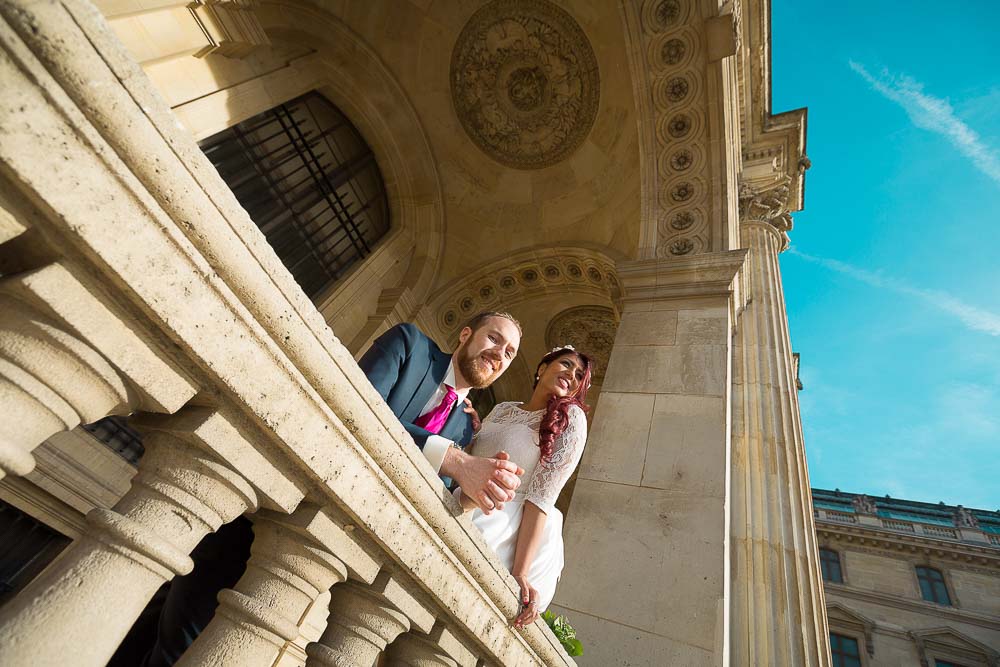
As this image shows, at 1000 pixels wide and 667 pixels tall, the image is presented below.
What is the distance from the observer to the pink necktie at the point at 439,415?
1789 millimetres

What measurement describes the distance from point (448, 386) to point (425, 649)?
0.90m

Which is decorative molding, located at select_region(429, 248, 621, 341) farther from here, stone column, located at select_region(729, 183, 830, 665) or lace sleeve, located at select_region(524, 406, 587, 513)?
lace sleeve, located at select_region(524, 406, 587, 513)

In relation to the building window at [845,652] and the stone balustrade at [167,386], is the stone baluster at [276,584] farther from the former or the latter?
the building window at [845,652]

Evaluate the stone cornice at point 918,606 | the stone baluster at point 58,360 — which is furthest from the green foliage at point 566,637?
the stone cornice at point 918,606

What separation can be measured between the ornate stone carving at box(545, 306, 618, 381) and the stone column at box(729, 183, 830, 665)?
8.27 feet

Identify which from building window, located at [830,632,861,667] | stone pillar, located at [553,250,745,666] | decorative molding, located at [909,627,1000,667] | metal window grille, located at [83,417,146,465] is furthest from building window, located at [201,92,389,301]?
decorative molding, located at [909,627,1000,667]

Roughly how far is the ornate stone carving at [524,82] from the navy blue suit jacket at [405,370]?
6848 mm

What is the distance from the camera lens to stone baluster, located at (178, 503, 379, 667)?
93 centimetres

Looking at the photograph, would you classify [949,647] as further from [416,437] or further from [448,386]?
[416,437]

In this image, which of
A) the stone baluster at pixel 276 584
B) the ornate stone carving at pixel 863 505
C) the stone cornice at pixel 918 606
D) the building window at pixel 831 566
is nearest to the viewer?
the stone baluster at pixel 276 584

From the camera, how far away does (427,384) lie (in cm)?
178

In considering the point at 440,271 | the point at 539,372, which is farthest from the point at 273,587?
the point at 440,271

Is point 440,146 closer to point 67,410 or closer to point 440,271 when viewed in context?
point 440,271

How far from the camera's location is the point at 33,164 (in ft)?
2.19
